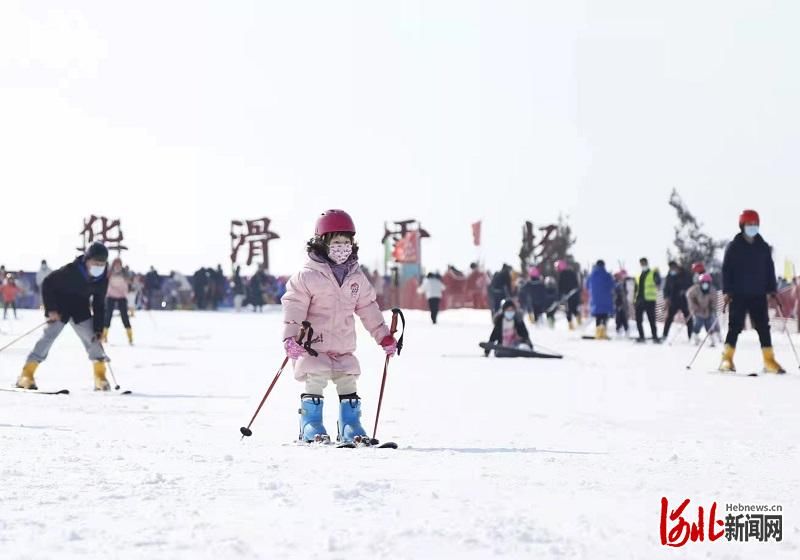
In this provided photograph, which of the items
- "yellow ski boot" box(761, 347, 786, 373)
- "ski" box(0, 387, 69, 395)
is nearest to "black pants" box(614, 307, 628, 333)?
"yellow ski boot" box(761, 347, 786, 373)

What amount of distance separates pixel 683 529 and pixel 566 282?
20.9 meters

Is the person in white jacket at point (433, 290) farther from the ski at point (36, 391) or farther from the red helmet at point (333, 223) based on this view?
the red helmet at point (333, 223)

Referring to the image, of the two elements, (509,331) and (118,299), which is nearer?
(509,331)

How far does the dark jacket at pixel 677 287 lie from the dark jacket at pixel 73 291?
12.0 metres

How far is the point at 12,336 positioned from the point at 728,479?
18.2m

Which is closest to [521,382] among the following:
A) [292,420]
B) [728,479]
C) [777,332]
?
[292,420]

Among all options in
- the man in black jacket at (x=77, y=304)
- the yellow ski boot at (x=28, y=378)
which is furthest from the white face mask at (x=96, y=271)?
the yellow ski boot at (x=28, y=378)

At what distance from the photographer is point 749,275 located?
1224 cm

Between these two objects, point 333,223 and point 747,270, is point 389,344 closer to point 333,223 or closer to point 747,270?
point 333,223

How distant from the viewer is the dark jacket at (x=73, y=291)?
387 inches

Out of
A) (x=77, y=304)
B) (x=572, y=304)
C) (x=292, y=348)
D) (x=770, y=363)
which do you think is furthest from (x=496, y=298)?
(x=292, y=348)

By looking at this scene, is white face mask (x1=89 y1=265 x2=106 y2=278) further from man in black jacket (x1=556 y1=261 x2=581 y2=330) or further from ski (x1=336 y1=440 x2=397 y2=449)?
man in black jacket (x1=556 y1=261 x2=581 y2=330)

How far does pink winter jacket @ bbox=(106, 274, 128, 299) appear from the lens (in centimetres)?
1895

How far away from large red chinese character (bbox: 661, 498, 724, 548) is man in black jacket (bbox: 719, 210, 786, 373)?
854 cm
